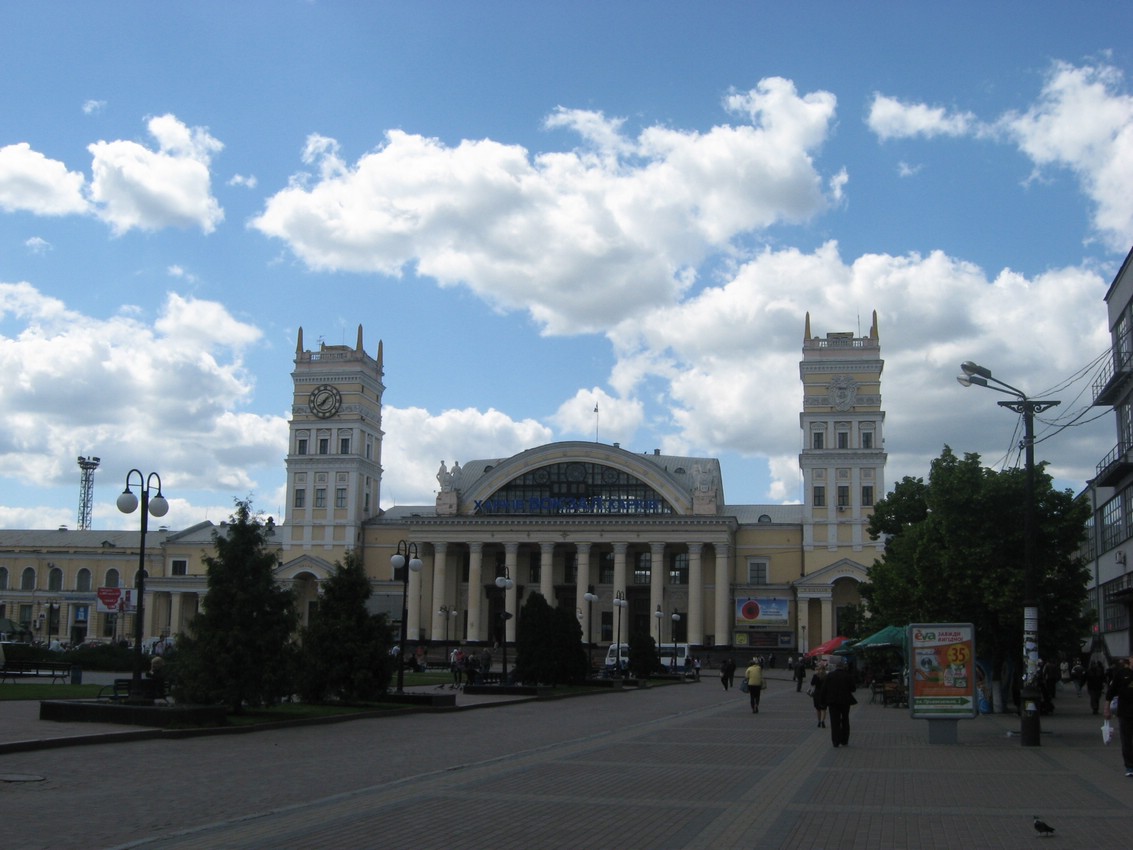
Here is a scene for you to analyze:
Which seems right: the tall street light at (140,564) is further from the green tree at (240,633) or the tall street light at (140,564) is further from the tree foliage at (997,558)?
the tree foliage at (997,558)

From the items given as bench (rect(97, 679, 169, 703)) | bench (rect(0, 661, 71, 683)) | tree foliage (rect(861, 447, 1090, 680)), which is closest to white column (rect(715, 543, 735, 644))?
bench (rect(0, 661, 71, 683))

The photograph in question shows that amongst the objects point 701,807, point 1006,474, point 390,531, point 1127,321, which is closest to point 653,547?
point 390,531

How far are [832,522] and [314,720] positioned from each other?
71765 millimetres

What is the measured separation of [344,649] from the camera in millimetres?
31016

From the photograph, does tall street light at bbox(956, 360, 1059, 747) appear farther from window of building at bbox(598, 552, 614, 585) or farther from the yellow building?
window of building at bbox(598, 552, 614, 585)

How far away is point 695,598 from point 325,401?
121 feet

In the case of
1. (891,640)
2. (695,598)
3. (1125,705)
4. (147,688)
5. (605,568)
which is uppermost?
(605,568)

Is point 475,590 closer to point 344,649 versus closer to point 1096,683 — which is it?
point 1096,683

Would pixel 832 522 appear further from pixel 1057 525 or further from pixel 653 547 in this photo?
pixel 1057 525

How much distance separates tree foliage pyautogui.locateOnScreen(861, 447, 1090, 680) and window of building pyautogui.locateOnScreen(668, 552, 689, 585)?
Result: 63.7 metres

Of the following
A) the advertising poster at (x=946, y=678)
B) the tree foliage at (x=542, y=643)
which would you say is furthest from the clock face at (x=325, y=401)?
the advertising poster at (x=946, y=678)

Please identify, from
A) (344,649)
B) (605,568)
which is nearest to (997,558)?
(344,649)

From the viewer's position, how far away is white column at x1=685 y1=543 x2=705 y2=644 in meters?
91.6

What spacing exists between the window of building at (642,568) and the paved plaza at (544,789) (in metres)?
70.9
